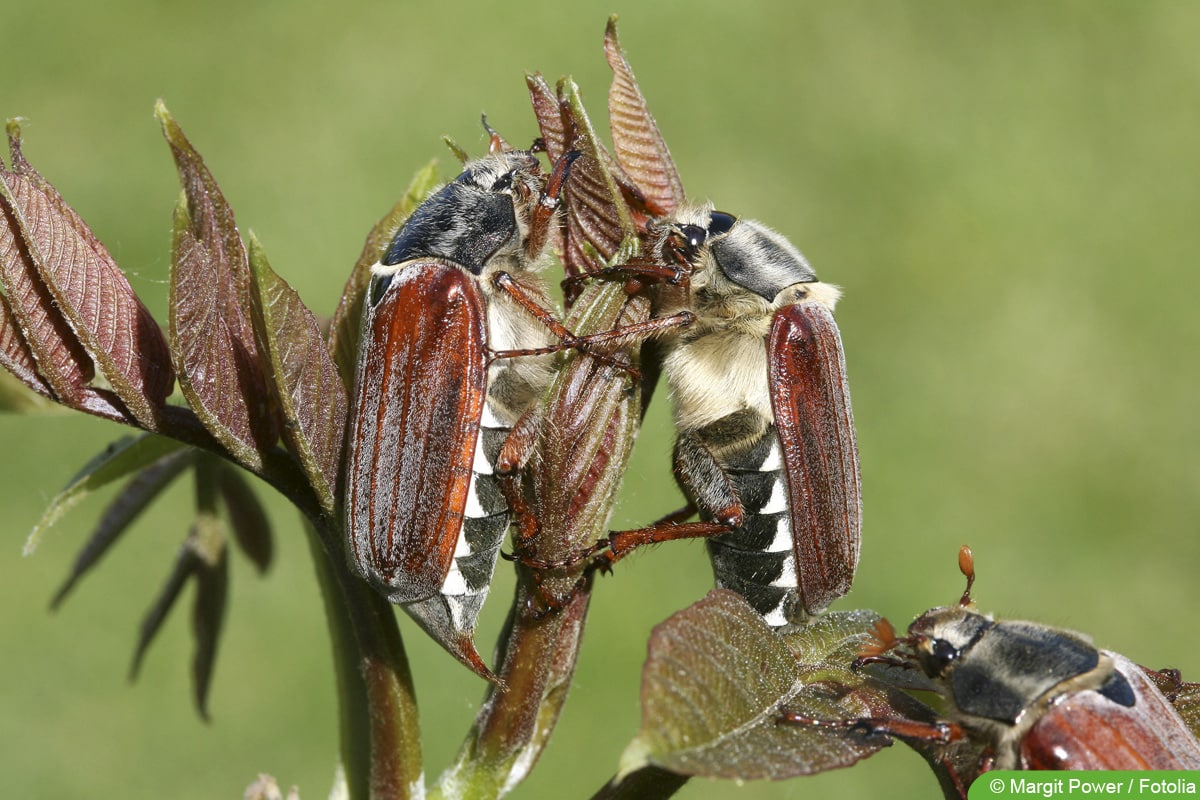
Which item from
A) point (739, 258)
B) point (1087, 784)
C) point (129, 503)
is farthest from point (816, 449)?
point (129, 503)

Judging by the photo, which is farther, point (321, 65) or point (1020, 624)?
point (321, 65)

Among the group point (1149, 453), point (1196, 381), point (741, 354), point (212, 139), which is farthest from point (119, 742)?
point (1196, 381)

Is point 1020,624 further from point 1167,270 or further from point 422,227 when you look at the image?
point 1167,270

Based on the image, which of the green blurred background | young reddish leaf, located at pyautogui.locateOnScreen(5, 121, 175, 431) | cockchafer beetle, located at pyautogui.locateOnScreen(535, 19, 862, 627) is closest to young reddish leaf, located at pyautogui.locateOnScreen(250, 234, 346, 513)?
young reddish leaf, located at pyautogui.locateOnScreen(5, 121, 175, 431)

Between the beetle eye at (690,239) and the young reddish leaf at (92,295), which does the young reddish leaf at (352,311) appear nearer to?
the young reddish leaf at (92,295)

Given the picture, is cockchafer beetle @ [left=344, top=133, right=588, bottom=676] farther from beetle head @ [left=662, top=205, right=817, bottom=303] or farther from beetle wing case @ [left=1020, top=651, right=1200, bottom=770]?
beetle wing case @ [left=1020, top=651, right=1200, bottom=770]

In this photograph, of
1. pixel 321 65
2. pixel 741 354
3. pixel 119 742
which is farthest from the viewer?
pixel 321 65
